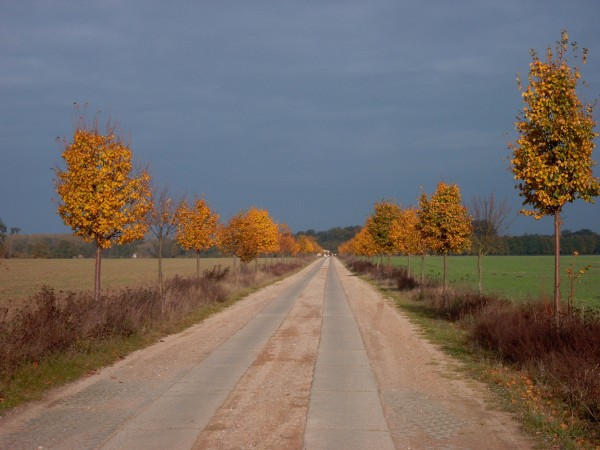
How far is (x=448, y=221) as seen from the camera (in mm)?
23312

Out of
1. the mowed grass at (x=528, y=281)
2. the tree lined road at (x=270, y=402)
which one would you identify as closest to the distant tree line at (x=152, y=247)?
the mowed grass at (x=528, y=281)

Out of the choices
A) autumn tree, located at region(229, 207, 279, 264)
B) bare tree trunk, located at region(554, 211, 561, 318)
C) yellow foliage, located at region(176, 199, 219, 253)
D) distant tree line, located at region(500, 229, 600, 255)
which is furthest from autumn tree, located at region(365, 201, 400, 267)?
distant tree line, located at region(500, 229, 600, 255)

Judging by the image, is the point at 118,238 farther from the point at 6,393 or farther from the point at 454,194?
the point at 454,194

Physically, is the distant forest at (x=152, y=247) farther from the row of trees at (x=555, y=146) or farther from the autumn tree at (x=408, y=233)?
the row of trees at (x=555, y=146)

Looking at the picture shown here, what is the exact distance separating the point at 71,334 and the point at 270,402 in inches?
219

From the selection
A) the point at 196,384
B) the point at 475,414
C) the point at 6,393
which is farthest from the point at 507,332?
the point at 6,393

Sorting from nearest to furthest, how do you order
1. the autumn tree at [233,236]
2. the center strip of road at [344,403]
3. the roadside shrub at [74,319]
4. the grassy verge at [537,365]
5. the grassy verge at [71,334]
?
the center strip of road at [344,403]
the grassy verge at [537,365]
the grassy verge at [71,334]
the roadside shrub at [74,319]
the autumn tree at [233,236]

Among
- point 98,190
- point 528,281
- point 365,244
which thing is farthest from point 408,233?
point 365,244

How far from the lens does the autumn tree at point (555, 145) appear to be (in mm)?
11242

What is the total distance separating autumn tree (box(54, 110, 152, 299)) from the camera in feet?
48.3

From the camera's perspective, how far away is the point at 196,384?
9.52 metres

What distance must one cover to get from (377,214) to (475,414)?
39.6 m

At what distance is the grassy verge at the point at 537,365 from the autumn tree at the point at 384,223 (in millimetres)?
28390

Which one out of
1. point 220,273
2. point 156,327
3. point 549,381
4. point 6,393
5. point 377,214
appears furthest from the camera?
point 377,214
